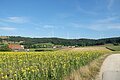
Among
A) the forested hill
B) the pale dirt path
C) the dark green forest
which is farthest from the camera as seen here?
the forested hill

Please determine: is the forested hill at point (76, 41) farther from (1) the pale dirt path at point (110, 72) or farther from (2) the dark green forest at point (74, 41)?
(1) the pale dirt path at point (110, 72)

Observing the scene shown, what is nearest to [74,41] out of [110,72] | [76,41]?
[76,41]

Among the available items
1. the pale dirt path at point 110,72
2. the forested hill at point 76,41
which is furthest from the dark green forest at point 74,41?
the pale dirt path at point 110,72

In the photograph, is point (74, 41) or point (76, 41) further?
point (74, 41)

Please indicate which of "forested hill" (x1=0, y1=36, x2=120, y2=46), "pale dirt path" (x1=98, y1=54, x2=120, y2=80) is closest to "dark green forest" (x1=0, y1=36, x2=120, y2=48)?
"forested hill" (x1=0, y1=36, x2=120, y2=46)

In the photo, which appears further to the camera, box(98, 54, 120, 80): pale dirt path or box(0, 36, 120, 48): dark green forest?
box(0, 36, 120, 48): dark green forest

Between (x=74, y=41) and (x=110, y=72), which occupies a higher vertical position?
(x=74, y=41)

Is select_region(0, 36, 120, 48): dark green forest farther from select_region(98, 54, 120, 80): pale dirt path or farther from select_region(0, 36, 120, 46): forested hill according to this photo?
select_region(98, 54, 120, 80): pale dirt path

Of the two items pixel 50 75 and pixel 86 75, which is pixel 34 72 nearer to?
pixel 50 75

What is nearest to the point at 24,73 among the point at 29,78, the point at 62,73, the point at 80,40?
the point at 29,78

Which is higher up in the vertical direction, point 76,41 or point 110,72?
point 76,41

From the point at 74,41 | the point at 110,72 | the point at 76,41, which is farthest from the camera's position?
the point at 74,41

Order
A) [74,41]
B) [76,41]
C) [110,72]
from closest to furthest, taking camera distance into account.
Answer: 1. [110,72]
2. [76,41]
3. [74,41]

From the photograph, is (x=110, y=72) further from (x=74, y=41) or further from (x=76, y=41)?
(x=74, y=41)
